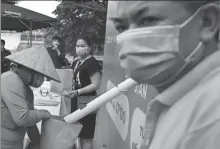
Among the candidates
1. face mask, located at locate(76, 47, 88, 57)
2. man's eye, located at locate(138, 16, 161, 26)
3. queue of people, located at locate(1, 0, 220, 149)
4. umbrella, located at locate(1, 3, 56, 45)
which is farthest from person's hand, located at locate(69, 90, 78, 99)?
umbrella, located at locate(1, 3, 56, 45)

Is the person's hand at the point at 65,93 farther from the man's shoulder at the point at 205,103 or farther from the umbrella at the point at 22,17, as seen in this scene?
the umbrella at the point at 22,17

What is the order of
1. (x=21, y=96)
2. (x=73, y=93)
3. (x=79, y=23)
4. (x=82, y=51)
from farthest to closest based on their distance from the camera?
(x=79, y=23) → (x=82, y=51) → (x=73, y=93) → (x=21, y=96)

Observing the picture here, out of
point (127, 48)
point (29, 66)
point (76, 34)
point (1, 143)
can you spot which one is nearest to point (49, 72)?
point (29, 66)

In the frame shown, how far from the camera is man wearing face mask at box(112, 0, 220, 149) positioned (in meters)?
0.89

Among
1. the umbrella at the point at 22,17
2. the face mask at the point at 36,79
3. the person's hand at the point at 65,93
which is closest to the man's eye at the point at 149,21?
the face mask at the point at 36,79

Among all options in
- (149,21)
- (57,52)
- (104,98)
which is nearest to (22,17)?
(57,52)

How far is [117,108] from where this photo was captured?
341 cm

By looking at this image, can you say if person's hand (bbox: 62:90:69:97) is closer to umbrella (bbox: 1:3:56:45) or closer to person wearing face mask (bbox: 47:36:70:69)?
person wearing face mask (bbox: 47:36:70:69)

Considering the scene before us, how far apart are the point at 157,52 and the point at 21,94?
2.16 m

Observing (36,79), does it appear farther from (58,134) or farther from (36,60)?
(58,134)

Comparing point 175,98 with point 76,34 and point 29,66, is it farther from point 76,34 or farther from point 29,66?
point 76,34

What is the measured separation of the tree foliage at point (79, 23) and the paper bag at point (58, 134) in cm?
1191

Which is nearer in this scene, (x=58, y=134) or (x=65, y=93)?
(x=58, y=134)

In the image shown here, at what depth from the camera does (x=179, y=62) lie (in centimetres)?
95
